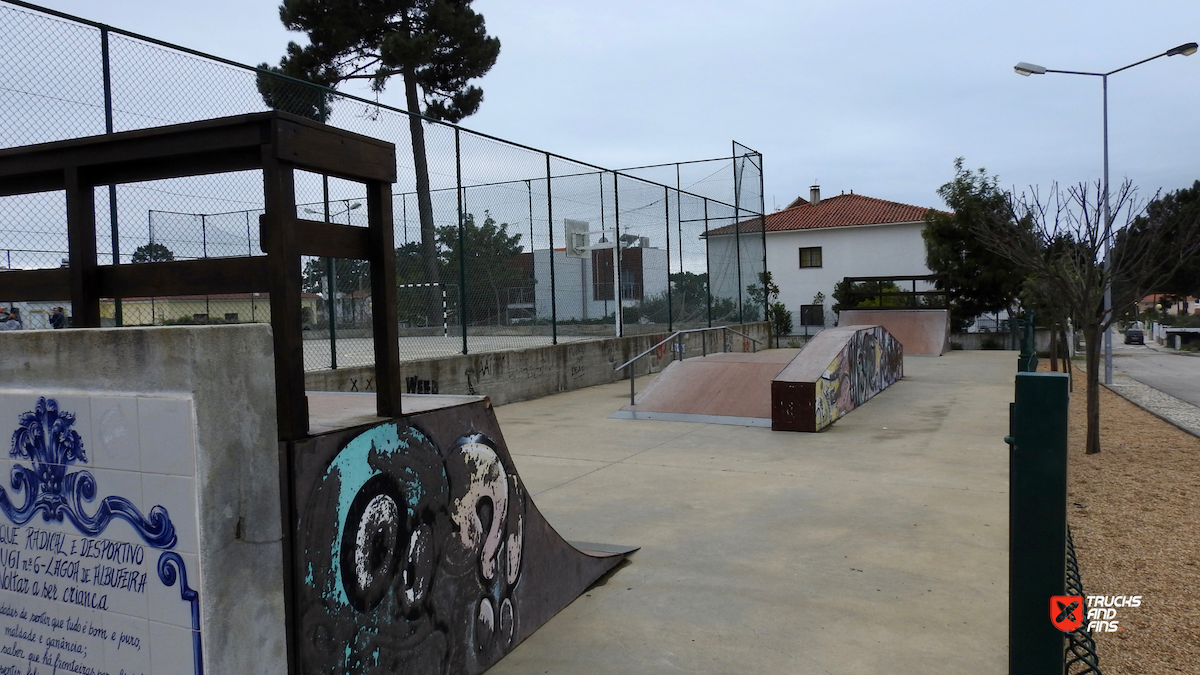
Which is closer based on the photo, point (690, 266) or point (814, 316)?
point (690, 266)

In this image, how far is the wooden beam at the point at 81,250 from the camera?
8.40 ft

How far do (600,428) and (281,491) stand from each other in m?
7.60

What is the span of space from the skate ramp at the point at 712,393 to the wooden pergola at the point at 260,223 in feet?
25.0

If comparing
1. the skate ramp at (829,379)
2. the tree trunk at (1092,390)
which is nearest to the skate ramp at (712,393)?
the skate ramp at (829,379)

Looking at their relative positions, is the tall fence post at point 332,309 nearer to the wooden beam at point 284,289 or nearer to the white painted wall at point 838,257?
the wooden beam at point 284,289

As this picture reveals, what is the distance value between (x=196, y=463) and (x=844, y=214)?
133ft

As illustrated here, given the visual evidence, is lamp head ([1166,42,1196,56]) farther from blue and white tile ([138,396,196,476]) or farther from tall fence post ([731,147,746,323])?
blue and white tile ([138,396,196,476])

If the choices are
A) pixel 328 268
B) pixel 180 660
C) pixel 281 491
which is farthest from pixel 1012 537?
pixel 328 268

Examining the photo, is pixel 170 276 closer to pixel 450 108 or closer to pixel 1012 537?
pixel 1012 537

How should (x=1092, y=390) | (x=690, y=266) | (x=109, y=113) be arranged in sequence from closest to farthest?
1. (x=109, y=113)
2. (x=1092, y=390)
3. (x=690, y=266)

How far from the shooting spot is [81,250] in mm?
2574

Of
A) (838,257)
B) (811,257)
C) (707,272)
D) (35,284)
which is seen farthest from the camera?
(811,257)

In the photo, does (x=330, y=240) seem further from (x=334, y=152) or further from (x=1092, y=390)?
(x=1092, y=390)

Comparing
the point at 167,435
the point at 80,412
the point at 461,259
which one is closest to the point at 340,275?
the point at 461,259
